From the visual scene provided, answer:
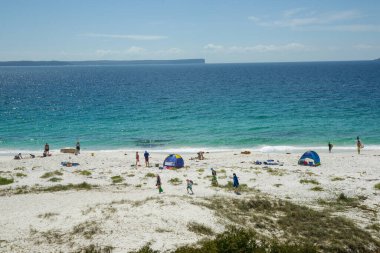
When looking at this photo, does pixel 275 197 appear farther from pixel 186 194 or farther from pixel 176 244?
pixel 176 244

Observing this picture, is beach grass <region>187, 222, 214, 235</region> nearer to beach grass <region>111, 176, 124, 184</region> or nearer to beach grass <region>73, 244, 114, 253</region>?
beach grass <region>73, 244, 114, 253</region>

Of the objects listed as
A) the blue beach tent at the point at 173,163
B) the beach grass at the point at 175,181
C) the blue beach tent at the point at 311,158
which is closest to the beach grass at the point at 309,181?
the blue beach tent at the point at 311,158

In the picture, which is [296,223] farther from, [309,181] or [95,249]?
[95,249]

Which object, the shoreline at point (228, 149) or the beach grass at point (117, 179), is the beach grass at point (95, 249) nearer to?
the beach grass at point (117, 179)

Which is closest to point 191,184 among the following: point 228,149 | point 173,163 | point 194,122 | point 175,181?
point 175,181

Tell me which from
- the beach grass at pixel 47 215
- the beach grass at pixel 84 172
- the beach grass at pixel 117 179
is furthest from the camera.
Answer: the beach grass at pixel 84 172

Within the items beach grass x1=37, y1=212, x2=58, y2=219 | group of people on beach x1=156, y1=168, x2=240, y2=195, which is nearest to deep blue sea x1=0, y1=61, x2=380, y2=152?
group of people on beach x1=156, y1=168, x2=240, y2=195

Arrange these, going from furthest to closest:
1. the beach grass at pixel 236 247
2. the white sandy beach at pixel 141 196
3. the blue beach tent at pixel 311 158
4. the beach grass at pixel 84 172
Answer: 1. the blue beach tent at pixel 311 158
2. the beach grass at pixel 84 172
3. the white sandy beach at pixel 141 196
4. the beach grass at pixel 236 247

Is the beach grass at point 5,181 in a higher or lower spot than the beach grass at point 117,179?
higher
